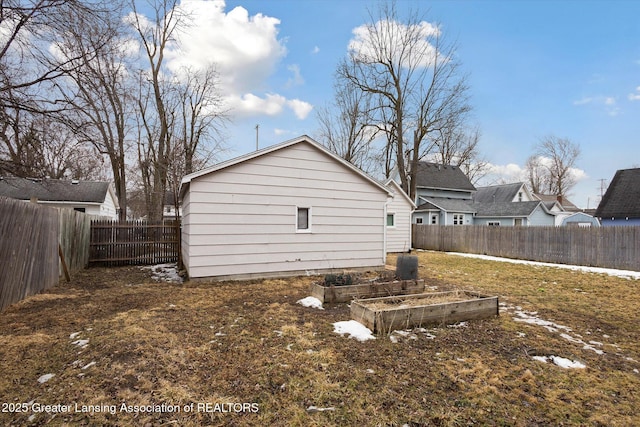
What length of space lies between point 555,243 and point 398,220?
722cm

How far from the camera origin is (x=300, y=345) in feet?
13.5

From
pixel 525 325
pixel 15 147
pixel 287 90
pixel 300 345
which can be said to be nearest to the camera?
pixel 300 345

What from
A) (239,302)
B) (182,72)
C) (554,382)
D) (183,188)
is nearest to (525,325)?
(554,382)

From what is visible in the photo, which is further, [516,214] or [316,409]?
[516,214]

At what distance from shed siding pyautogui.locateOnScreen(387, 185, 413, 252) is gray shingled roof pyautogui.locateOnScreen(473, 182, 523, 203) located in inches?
817

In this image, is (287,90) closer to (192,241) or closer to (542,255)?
(192,241)

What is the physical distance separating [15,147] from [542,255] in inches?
709

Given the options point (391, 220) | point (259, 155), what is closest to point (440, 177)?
point (391, 220)

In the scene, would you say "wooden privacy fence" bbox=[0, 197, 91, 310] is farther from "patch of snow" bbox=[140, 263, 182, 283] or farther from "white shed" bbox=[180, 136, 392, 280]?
"white shed" bbox=[180, 136, 392, 280]

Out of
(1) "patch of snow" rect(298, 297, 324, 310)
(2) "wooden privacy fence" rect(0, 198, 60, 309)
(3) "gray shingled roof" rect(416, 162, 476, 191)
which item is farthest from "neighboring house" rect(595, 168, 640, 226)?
(2) "wooden privacy fence" rect(0, 198, 60, 309)

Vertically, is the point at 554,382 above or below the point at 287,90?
below

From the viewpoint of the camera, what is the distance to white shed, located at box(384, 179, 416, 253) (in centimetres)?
1762

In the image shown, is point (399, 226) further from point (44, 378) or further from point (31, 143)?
point (44, 378)

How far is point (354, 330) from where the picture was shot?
4.63 meters
